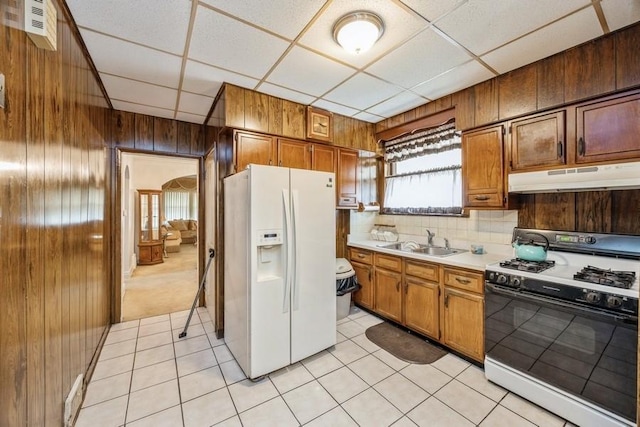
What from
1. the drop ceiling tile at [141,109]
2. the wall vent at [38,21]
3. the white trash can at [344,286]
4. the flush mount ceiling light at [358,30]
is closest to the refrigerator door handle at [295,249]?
the white trash can at [344,286]

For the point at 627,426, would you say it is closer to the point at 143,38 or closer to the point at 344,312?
the point at 344,312

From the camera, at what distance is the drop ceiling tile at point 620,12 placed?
1.55 meters

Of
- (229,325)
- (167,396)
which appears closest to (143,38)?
(229,325)

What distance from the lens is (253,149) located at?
2684 millimetres

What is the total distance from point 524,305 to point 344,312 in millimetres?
1890

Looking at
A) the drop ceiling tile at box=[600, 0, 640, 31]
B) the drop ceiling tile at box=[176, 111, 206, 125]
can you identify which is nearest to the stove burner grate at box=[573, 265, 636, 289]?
the drop ceiling tile at box=[600, 0, 640, 31]

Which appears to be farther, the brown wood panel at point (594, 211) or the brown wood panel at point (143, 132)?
the brown wood panel at point (143, 132)

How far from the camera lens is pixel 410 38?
189cm

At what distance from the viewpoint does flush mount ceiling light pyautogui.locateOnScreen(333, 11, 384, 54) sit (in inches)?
65.2

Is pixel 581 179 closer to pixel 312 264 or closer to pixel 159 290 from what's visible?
pixel 312 264

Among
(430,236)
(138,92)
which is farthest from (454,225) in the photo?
(138,92)

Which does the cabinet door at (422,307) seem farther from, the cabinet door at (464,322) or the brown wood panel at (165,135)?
the brown wood panel at (165,135)

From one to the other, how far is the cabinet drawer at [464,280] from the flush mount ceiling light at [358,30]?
2.01 m

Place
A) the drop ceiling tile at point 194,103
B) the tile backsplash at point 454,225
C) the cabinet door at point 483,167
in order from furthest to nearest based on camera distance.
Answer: the drop ceiling tile at point 194,103, the tile backsplash at point 454,225, the cabinet door at point 483,167
